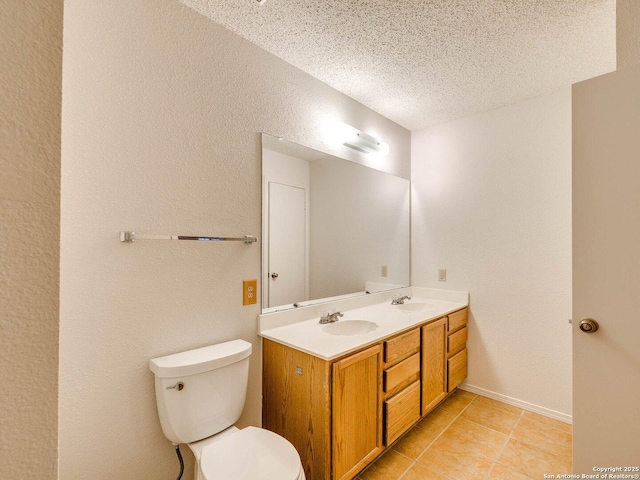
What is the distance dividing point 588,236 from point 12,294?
69.4 inches

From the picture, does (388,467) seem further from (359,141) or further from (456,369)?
(359,141)

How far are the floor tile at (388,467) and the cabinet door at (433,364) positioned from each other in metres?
Result: 0.34

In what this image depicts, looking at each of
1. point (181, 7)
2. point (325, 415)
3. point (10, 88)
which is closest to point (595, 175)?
point (325, 415)

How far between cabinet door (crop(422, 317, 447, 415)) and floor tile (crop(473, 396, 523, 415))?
16.3 inches

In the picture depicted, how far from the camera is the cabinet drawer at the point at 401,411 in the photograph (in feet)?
5.70

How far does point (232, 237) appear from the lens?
1.63 m

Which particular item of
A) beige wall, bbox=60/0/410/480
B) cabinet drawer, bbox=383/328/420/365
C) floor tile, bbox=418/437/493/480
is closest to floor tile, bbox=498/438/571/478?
floor tile, bbox=418/437/493/480

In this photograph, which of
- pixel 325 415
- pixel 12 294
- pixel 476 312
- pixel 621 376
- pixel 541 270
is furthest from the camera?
pixel 476 312

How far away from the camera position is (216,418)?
138cm

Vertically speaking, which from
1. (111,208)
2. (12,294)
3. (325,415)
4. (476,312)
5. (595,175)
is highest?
(595,175)

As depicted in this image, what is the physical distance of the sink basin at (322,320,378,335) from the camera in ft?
6.49

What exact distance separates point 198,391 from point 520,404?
2.41m

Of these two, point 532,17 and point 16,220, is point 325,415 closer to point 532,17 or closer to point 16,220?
point 16,220

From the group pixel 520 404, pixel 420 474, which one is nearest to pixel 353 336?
pixel 420 474
